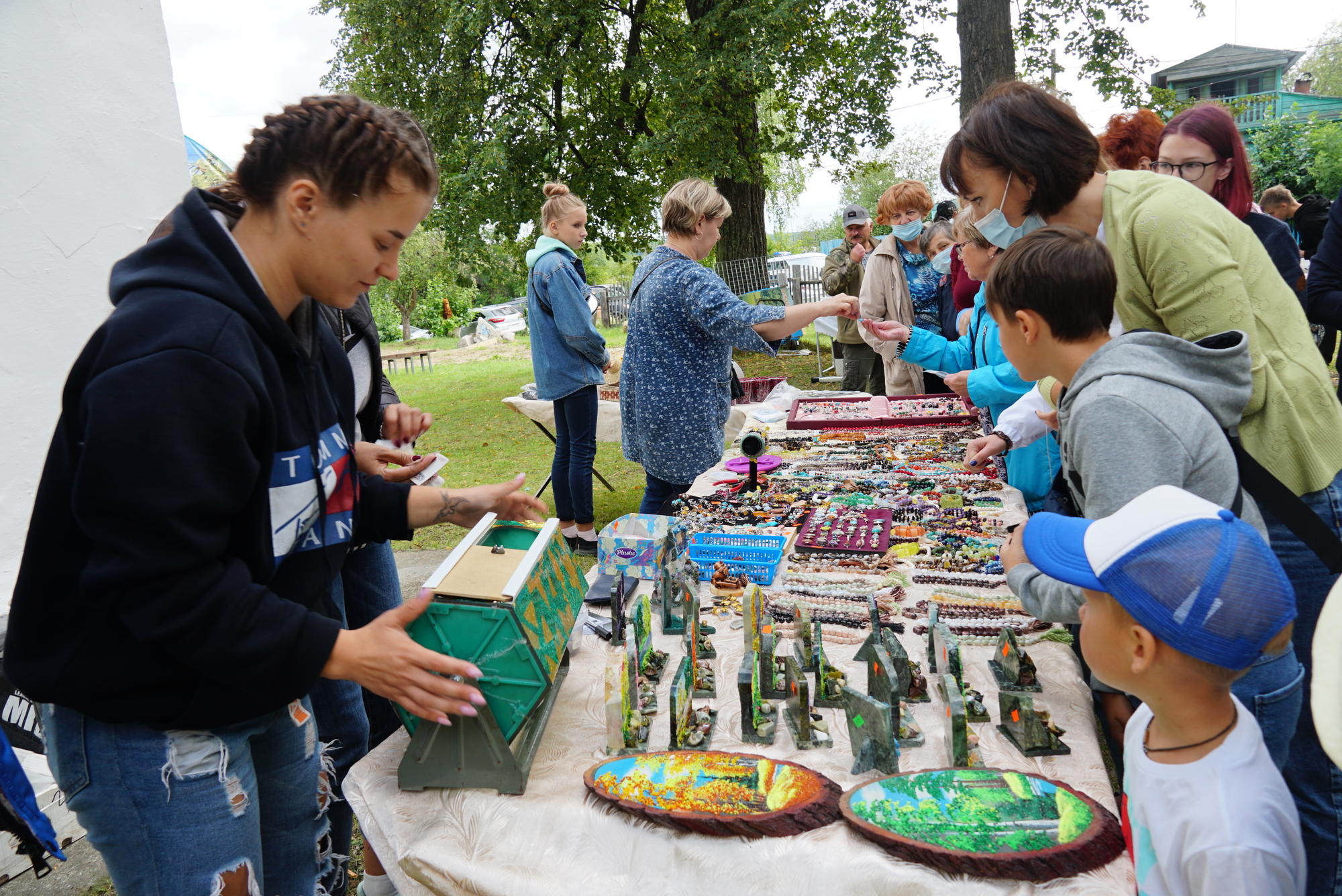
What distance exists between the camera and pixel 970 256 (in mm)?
3363

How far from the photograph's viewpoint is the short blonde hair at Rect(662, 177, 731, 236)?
354 centimetres

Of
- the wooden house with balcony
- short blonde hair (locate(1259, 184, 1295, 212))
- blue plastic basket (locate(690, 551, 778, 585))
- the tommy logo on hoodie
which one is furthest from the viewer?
→ the wooden house with balcony

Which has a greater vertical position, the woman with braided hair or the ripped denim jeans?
the woman with braided hair

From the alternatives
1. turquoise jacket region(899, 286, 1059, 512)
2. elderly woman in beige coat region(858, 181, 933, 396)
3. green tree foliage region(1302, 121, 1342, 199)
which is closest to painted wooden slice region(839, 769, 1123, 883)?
turquoise jacket region(899, 286, 1059, 512)

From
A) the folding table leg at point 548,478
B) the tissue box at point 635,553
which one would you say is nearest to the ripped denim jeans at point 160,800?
the tissue box at point 635,553

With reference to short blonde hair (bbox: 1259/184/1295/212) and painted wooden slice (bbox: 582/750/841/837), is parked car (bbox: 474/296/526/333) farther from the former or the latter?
painted wooden slice (bbox: 582/750/841/837)

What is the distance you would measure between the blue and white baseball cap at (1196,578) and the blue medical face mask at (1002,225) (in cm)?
126

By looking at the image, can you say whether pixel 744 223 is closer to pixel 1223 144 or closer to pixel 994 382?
pixel 994 382

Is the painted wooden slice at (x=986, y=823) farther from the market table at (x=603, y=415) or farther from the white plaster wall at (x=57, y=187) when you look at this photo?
the market table at (x=603, y=415)

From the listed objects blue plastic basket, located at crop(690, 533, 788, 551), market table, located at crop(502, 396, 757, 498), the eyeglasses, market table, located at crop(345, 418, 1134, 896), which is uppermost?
the eyeglasses

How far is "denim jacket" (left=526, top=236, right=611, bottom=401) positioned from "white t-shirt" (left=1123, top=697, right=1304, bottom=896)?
395cm

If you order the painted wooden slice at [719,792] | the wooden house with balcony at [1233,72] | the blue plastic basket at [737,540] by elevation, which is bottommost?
the painted wooden slice at [719,792]

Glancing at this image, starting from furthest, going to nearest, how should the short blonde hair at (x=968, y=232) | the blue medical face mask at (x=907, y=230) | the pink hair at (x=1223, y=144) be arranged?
the blue medical face mask at (x=907, y=230)
the short blonde hair at (x=968, y=232)
the pink hair at (x=1223, y=144)

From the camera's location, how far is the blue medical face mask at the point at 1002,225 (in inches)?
89.8
